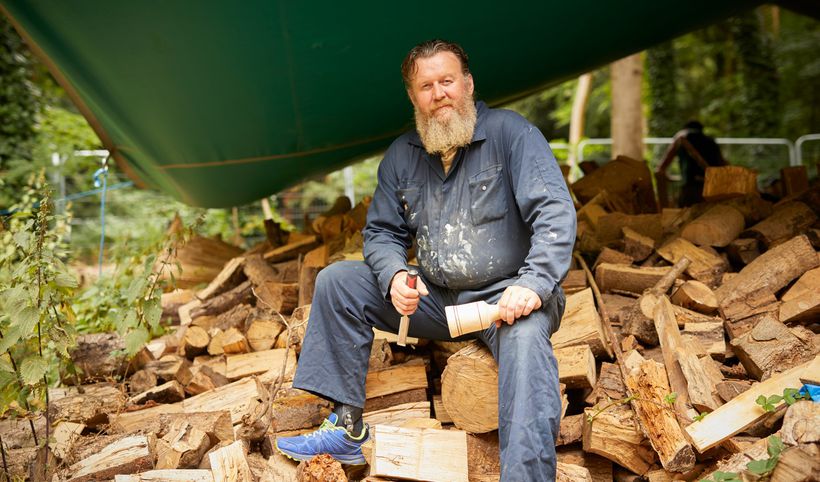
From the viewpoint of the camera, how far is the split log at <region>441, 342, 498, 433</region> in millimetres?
2012

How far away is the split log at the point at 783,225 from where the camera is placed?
285 cm

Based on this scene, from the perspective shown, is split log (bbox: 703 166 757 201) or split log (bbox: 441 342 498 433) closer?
split log (bbox: 441 342 498 433)

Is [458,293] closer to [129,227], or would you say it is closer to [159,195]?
[129,227]

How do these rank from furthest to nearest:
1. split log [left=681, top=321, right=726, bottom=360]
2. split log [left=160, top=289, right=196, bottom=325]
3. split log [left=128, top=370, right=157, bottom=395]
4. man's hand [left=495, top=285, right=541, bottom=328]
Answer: split log [left=160, top=289, right=196, bottom=325], split log [left=128, top=370, right=157, bottom=395], split log [left=681, top=321, right=726, bottom=360], man's hand [left=495, top=285, right=541, bottom=328]

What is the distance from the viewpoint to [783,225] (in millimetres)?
2896

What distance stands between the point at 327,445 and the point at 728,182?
92.6 inches

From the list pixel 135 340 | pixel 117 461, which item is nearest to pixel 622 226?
pixel 135 340

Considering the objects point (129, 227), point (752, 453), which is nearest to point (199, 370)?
point (752, 453)

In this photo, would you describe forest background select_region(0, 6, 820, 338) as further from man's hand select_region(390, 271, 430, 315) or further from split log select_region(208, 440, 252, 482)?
man's hand select_region(390, 271, 430, 315)

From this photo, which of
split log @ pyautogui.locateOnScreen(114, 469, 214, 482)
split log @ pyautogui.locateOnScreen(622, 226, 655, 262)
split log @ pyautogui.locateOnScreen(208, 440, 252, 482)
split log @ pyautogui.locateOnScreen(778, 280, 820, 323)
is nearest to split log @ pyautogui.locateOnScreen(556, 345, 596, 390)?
split log @ pyautogui.locateOnScreen(778, 280, 820, 323)

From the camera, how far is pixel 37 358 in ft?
6.75

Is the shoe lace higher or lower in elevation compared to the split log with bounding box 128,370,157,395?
lower

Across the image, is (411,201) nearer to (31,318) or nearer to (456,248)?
(456,248)

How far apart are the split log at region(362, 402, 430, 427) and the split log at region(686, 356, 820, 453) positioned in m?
0.85
